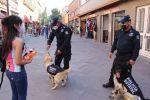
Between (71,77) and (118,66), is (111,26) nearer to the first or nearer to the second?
(71,77)

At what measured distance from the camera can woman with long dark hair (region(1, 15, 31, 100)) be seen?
3.68m

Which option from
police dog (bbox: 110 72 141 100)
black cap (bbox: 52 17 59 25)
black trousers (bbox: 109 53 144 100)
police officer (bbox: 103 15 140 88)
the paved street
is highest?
black cap (bbox: 52 17 59 25)

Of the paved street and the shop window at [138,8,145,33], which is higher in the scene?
the shop window at [138,8,145,33]

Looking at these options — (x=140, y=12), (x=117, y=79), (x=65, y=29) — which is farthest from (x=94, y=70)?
(x=140, y=12)

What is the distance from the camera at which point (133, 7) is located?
1361 centimetres

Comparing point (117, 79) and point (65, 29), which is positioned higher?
point (65, 29)

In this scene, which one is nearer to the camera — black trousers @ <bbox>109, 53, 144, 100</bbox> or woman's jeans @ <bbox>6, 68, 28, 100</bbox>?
woman's jeans @ <bbox>6, 68, 28, 100</bbox>

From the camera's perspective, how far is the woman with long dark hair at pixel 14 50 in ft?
12.1

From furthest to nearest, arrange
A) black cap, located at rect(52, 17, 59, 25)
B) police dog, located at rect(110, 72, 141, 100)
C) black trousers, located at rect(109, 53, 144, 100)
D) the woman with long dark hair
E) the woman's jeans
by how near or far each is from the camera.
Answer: black cap, located at rect(52, 17, 59, 25) → black trousers, located at rect(109, 53, 144, 100) → police dog, located at rect(110, 72, 141, 100) → the woman's jeans → the woman with long dark hair

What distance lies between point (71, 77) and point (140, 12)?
21.2ft

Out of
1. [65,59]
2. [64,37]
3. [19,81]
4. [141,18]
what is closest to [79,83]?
[65,59]

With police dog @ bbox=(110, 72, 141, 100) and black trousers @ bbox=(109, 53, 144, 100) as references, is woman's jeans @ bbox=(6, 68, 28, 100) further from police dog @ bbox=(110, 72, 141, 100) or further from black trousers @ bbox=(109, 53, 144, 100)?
black trousers @ bbox=(109, 53, 144, 100)

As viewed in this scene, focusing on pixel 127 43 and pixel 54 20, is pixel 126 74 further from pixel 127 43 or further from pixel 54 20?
pixel 54 20

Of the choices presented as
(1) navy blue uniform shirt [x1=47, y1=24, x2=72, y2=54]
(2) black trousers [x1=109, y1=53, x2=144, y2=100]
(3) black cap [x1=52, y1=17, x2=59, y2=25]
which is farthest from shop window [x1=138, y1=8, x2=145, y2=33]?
(2) black trousers [x1=109, y1=53, x2=144, y2=100]
